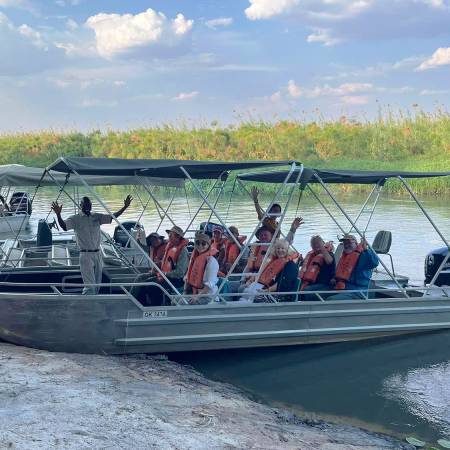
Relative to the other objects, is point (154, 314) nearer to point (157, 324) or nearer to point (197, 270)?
point (157, 324)

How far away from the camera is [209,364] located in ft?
28.5

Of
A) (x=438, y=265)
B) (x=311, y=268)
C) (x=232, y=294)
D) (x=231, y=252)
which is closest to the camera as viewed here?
(x=232, y=294)

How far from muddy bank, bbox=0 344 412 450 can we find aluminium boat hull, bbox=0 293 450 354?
38cm

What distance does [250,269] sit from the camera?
9852mm

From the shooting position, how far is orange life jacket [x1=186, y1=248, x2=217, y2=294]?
28.2ft

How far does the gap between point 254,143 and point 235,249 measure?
26.0 meters

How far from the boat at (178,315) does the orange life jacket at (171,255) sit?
44cm

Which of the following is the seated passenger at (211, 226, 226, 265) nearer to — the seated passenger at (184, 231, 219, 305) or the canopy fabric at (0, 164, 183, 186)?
the canopy fabric at (0, 164, 183, 186)

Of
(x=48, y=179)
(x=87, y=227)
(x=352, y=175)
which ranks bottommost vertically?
(x=87, y=227)

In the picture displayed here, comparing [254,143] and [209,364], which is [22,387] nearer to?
[209,364]

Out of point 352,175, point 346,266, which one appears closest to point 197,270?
point 346,266

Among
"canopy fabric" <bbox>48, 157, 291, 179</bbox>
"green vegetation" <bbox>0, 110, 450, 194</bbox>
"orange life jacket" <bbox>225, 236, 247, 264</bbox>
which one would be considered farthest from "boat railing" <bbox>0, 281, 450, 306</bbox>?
"green vegetation" <bbox>0, 110, 450, 194</bbox>

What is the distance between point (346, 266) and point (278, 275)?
1.01 meters

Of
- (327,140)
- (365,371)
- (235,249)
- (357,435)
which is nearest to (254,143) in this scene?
(327,140)
